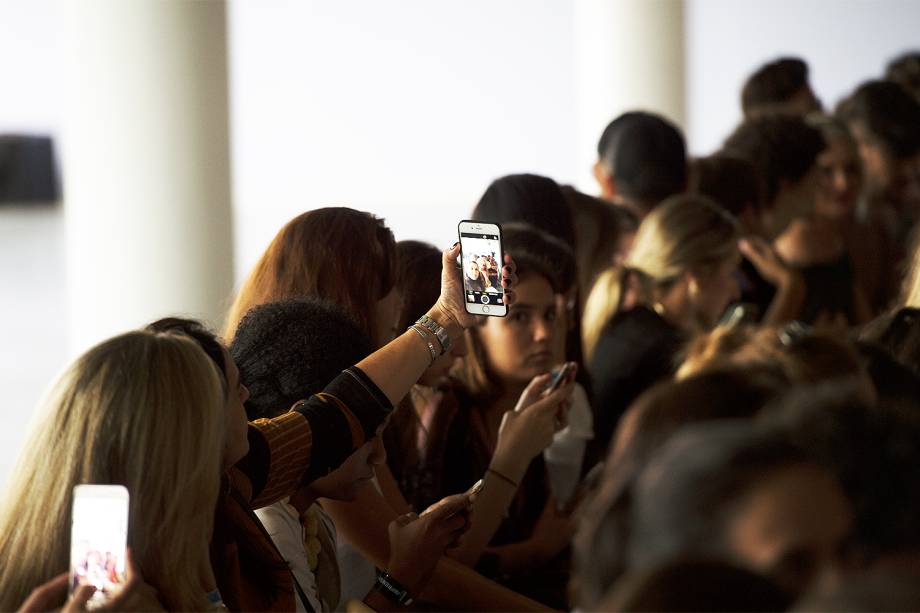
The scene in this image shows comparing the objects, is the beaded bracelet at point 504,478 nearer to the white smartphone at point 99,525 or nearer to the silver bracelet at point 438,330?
the silver bracelet at point 438,330

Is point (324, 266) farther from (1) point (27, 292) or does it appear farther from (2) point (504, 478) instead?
(1) point (27, 292)

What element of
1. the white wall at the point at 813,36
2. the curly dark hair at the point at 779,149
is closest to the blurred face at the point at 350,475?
the curly dark hair at the point at 779,149

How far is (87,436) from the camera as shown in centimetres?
146

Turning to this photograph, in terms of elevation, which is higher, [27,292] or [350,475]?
[350,475]

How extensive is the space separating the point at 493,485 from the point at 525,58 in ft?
17.0

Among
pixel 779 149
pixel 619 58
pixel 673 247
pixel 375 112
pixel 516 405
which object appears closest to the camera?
pixel 516 405

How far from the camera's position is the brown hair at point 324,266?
233 centimetres

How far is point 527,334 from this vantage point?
2.82 m

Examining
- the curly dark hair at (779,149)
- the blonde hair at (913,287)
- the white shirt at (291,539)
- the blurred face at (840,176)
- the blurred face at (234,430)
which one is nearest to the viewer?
the blurred face at (234,430)

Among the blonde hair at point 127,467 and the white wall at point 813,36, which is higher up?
the white wall at point 813,36

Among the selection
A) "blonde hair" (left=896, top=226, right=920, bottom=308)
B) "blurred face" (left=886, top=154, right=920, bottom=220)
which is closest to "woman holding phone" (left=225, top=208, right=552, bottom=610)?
"blonde hair" (left=896, top=226, right=920, bottom=308)

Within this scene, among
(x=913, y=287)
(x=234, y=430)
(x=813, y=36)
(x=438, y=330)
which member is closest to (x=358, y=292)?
(x=438, y=330)

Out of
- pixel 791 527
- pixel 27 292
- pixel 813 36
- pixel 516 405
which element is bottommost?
pixel 27 292

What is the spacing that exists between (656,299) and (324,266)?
154cm
